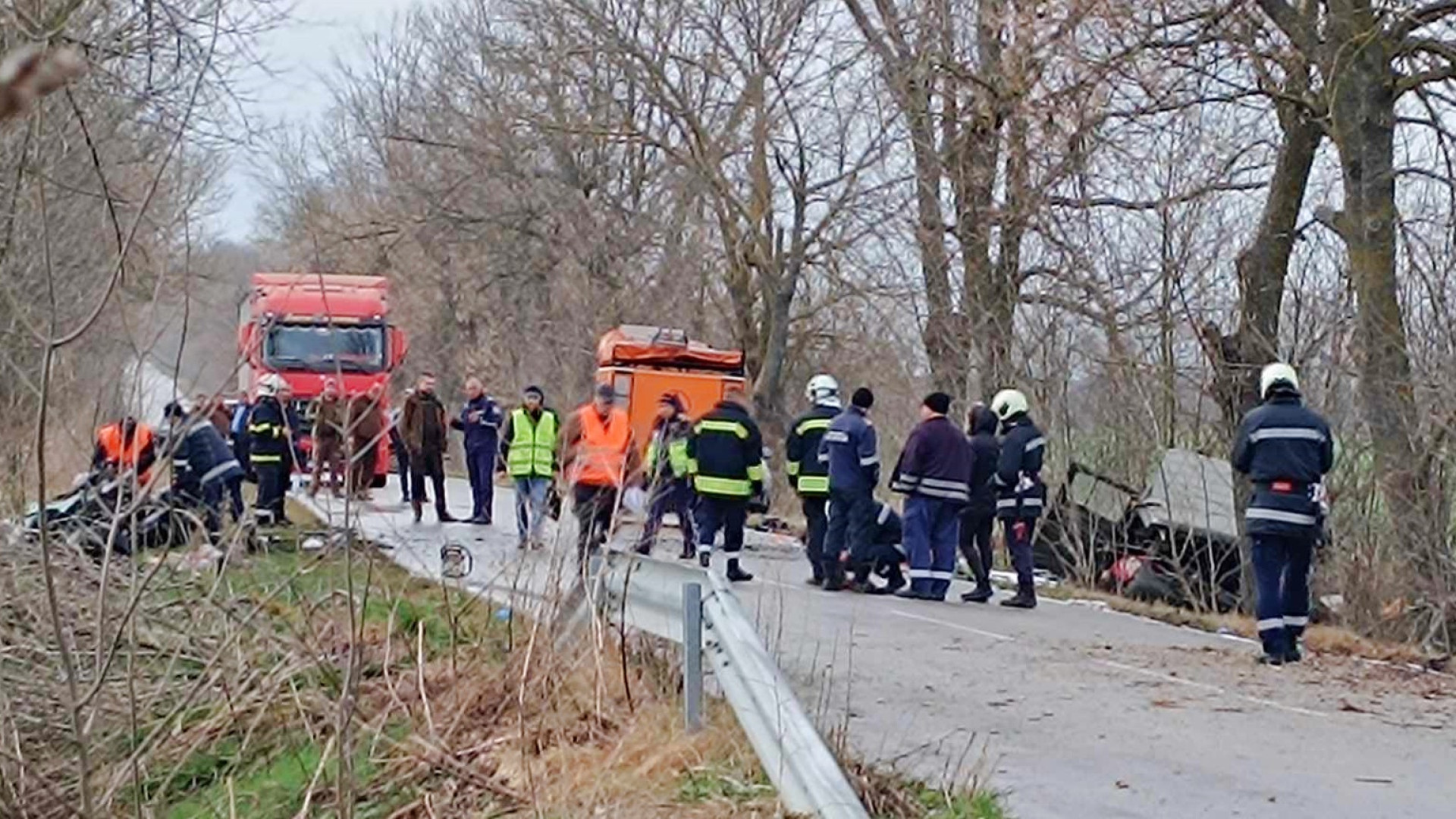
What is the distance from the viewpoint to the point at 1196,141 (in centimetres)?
2000

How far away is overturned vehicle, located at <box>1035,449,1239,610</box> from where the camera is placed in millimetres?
19938

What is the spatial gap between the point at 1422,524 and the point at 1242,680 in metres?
5.19

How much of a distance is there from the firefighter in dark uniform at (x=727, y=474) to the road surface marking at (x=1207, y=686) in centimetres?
468

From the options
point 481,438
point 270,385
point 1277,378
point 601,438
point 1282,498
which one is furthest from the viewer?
point 481,438

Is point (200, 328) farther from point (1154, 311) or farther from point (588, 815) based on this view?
point (1154, 311)

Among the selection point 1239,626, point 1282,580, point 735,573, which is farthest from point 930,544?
point 1282,580

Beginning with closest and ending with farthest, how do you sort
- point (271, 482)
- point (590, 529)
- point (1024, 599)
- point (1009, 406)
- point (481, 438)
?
point (590, 529), point (1009, 406), point (1024, 599), point (271, 482), point (481, 438)

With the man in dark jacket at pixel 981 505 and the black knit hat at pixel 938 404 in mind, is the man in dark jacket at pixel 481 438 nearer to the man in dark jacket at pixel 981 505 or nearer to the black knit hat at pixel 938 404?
the man in dark jacket at pixel 981 505

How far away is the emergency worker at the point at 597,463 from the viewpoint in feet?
27.0

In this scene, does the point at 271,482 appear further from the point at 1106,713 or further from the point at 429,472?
the point at 1106,713

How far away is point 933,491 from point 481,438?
7870mm

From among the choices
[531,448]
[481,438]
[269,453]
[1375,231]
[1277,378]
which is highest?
[1375,231]

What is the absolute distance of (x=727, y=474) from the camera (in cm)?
1595

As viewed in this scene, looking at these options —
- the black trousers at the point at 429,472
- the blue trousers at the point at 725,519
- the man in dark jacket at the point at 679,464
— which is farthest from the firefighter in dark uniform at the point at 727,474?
the black trousers at the point at 429,472
